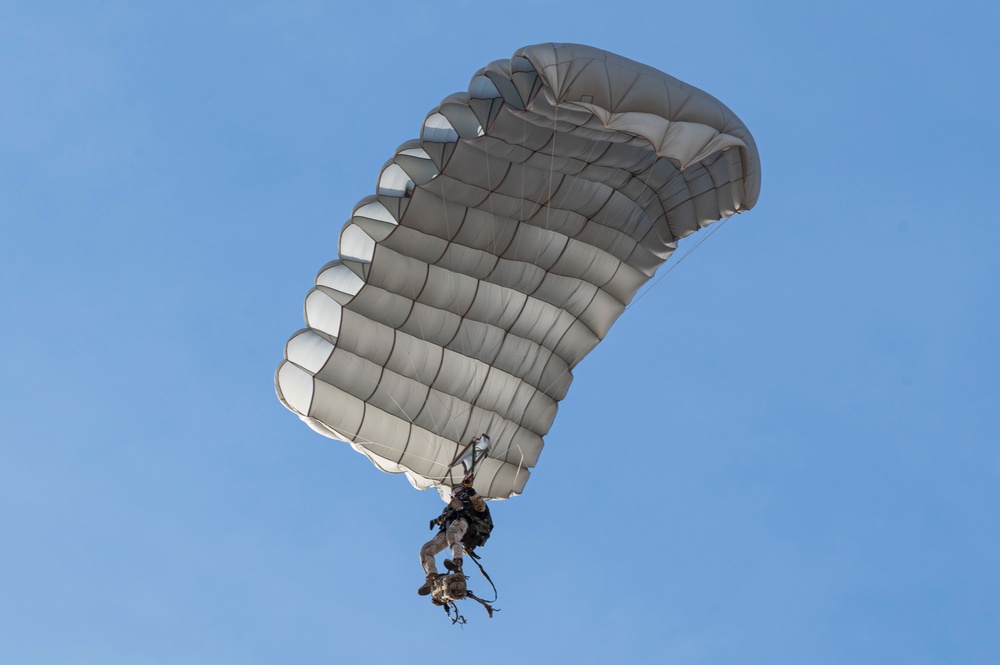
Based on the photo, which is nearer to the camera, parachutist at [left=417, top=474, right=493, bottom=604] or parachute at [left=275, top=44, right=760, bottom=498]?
parachute at [left=275, top=44, right=760, bottom=498]

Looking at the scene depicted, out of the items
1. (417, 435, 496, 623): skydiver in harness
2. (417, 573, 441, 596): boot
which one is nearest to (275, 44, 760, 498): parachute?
(417, 435, 496, 623): skydiver in harness

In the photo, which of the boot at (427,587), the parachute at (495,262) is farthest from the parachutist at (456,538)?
the parachute at (495,262)

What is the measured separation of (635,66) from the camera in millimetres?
16391

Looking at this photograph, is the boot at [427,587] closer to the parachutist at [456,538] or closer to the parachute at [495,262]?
the parachutist at [456,538]

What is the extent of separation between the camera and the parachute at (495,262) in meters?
17.2

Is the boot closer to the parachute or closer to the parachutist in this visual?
the parachutist

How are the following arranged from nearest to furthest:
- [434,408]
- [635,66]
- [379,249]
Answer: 1. [635,66]
2. [379,249]
3. [434,408]

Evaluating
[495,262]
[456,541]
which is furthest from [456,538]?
[495,262]

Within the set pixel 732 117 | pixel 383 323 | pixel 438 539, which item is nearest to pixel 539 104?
pixel 732 117

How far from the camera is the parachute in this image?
17188mm

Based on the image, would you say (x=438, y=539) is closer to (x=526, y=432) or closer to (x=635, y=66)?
(x=526, y=432)

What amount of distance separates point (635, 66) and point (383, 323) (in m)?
5.42

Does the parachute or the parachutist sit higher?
the parachute

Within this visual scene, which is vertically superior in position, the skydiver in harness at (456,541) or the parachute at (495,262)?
the parachute at (495,262)
